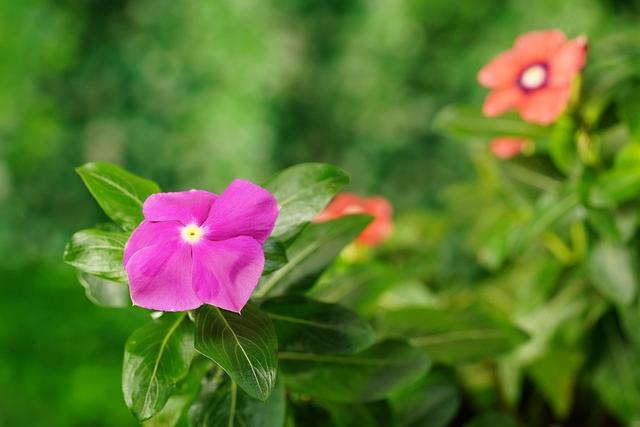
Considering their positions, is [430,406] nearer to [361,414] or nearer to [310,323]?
[361,414]

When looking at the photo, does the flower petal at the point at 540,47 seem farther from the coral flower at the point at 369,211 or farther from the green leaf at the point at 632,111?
the coral flower at the point at 369,211

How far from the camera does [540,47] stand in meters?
0.91

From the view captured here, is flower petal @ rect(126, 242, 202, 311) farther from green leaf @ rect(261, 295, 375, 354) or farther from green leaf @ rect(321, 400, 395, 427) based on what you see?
green leaf @ rect(321, 400, 395, 427)

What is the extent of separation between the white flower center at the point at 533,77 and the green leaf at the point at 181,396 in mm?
508

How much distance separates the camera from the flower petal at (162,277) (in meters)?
0.43

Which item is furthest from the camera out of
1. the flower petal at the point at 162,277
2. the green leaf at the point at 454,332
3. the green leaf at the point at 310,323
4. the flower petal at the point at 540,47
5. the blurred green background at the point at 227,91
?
the blurred green background at the point at 227,91

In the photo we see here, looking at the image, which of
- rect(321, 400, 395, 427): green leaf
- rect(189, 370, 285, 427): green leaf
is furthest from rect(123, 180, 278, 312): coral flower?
rect(321, 400, 395, 427): green leaf

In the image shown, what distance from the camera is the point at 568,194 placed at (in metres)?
0.87

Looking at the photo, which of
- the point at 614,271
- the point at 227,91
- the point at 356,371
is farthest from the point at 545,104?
the point at 227,91

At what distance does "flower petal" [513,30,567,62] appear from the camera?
0.90 metres

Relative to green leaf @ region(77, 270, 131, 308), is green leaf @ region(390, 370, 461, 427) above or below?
below

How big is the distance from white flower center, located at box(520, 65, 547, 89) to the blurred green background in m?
2.70

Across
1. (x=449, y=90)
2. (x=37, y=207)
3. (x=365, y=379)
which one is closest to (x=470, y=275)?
(x=365, y=379)

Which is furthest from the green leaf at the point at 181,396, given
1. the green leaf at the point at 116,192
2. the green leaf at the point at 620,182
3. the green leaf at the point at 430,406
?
the green leaf at the point at 620,182
